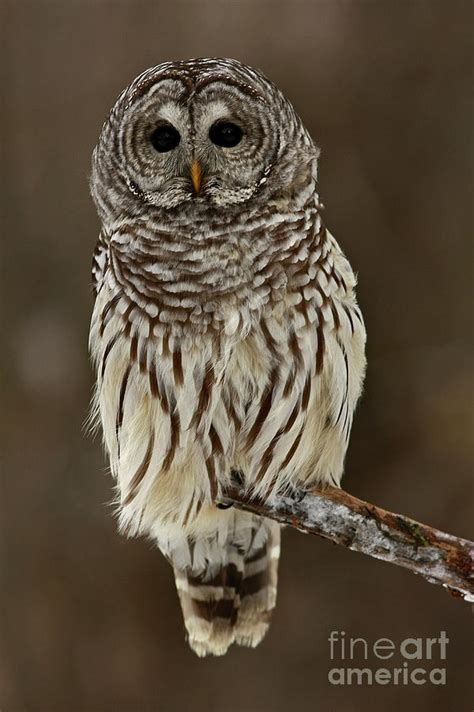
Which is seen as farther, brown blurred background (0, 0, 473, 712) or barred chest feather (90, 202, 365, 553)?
brown blurred background (0, 0, 473, 712)

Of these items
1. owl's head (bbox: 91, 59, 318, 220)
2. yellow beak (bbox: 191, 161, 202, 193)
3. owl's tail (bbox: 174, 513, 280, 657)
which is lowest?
owl's tail (bbox: 174, 513, 280, 657)

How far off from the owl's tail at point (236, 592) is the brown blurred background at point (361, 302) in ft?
2.13

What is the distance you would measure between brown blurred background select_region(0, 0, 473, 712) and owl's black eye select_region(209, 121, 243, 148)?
4.31ft

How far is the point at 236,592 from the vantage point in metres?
3.10

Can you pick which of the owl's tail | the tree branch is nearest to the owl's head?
the tree branch

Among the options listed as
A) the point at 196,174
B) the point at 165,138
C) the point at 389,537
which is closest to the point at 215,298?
the point at 196,174

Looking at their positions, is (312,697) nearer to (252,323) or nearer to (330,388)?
(330,388)

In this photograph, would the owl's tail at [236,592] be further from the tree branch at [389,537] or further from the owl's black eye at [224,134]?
the owl's black eye at [224,134]

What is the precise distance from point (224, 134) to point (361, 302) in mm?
1531

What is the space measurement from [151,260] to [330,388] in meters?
0.62

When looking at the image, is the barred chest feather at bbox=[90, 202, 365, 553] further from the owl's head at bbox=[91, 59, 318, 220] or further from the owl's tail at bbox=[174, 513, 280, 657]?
the owl's tail at bbox=[174, 513, 280, 657]

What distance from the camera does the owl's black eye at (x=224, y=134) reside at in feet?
7.84

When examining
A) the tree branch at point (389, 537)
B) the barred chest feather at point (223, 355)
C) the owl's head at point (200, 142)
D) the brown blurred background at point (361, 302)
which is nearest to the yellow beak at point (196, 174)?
the owl's head at point (200, 142)

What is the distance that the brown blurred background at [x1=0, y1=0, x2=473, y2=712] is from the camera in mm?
3697
